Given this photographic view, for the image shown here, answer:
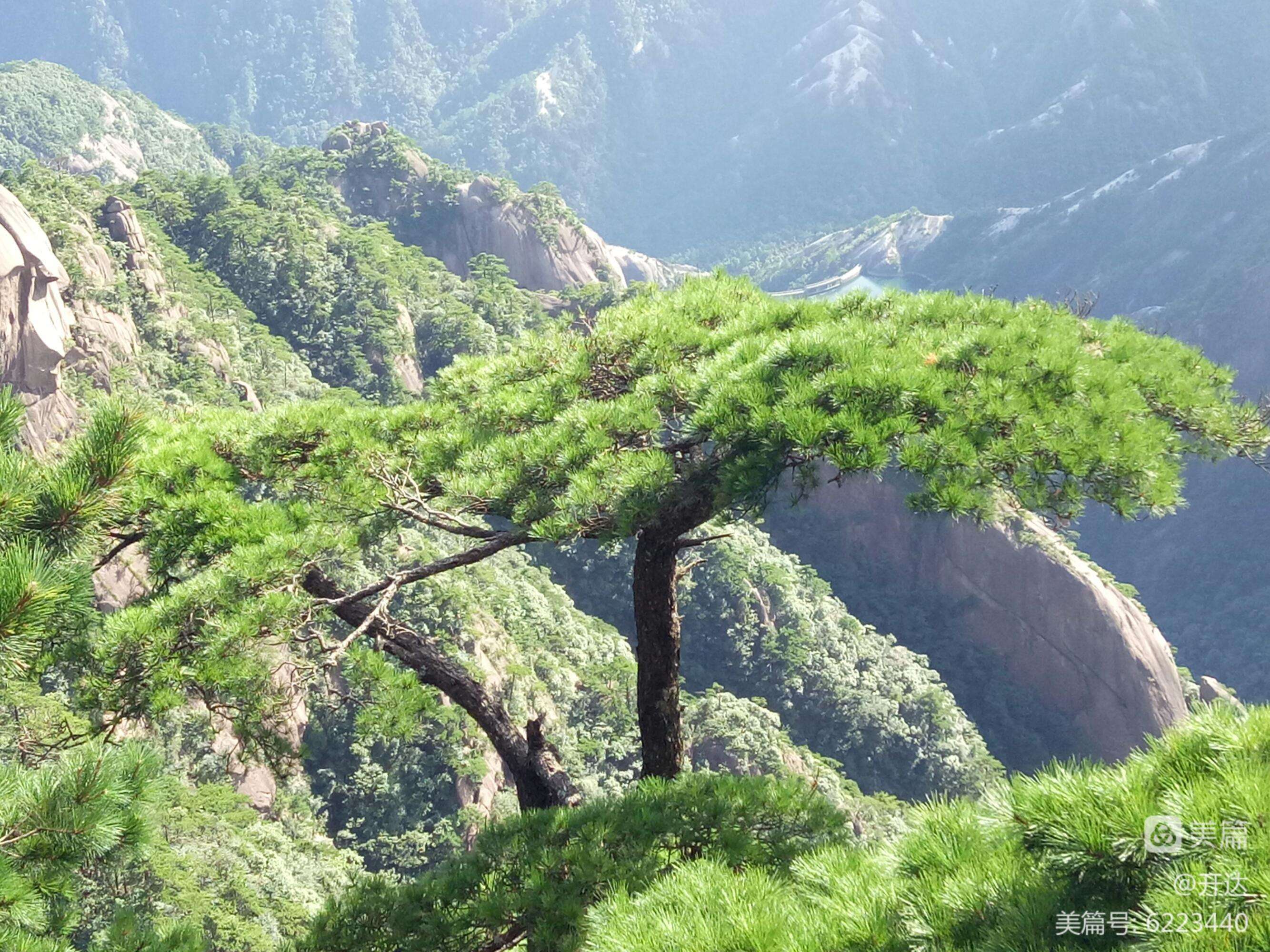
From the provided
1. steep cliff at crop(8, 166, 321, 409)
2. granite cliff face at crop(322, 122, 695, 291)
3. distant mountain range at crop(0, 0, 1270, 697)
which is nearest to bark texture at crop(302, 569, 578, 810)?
steep cliff at crop(8, 166, 321, 409)

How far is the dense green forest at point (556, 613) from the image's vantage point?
1903 millimetres

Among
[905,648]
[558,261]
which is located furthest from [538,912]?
[558,261]

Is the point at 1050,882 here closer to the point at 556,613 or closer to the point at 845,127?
the point at 556,613

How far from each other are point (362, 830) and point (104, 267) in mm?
17535

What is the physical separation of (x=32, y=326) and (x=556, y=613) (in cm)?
1558

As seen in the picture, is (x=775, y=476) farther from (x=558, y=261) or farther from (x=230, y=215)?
(x=558, y=261)

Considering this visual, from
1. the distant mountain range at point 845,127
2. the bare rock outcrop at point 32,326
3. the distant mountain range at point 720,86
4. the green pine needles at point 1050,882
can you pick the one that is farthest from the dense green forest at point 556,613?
the distant mountain range at point 720,86

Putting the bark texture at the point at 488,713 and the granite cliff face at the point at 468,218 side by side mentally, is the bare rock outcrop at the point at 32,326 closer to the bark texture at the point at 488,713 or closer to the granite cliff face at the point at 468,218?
the bark texture at the point at 488,713

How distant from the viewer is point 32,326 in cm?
1920

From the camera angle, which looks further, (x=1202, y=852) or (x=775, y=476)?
(x=775, y=476)

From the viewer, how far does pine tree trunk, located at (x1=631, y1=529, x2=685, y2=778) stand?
4.21 metres

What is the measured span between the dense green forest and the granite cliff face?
214 cm

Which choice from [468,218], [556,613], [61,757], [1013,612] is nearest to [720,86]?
[468,218]

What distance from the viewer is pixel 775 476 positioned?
297cm
